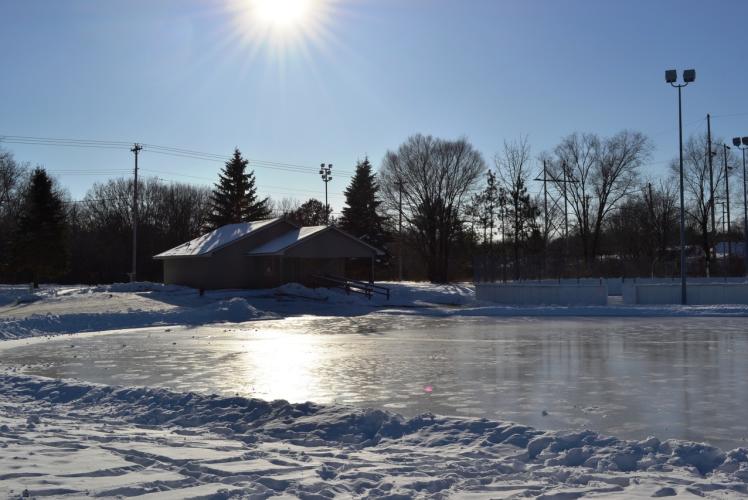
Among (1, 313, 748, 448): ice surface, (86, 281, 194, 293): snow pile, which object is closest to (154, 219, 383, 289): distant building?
(86, 281, 194, 293): snow pile

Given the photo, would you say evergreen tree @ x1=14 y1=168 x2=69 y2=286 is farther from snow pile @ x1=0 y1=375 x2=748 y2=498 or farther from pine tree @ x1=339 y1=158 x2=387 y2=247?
snow pile @ x1=0 y1=375 x2=748 y2=498

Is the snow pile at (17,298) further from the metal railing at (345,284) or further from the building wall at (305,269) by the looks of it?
the metal railing at (345,284)

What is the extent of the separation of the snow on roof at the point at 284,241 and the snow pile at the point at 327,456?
34269 mm

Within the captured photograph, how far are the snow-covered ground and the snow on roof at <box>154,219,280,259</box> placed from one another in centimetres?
3273

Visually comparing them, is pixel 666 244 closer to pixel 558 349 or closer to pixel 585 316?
pixel 585 316

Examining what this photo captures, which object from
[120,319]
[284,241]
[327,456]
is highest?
[284,241]

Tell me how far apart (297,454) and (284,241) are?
1529 inches

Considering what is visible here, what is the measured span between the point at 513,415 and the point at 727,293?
1128 inches

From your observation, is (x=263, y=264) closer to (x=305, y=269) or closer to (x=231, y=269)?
(x=231, y=269)

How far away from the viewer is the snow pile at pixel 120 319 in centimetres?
2425

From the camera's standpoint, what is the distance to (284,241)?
45875 mm

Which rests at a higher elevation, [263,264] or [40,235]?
[40,235]

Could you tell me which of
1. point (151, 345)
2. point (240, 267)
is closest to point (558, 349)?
point (151, 345)

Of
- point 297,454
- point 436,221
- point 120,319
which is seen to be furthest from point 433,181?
point 297,454
